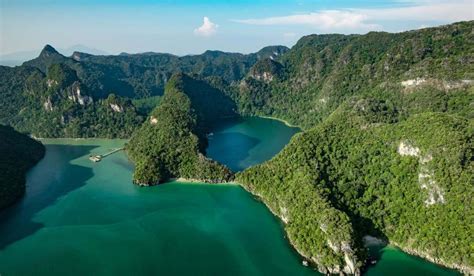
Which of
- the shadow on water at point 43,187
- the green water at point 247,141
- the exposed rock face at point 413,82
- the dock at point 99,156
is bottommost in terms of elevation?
the green water at point 247,141

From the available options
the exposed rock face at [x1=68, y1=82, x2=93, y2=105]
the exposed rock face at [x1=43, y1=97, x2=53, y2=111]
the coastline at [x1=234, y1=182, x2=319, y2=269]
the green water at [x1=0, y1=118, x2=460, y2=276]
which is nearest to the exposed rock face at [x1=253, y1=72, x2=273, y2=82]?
the exposed rock face at [x1=68, y1=82, x2=93, y2=105]

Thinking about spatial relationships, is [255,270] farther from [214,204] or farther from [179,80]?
[179,80]

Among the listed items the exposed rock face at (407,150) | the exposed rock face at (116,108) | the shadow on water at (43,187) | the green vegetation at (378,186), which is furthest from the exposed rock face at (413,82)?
the exposed rock face at (116,108)

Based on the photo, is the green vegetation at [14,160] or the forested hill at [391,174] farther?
the green vegetation at [14,160]

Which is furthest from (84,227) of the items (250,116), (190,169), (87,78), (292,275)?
(87,78)

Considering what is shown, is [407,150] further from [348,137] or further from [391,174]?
[348,137]

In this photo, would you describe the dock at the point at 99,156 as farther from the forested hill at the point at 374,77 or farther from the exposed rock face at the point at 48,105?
the forested hill at the point at 374,77

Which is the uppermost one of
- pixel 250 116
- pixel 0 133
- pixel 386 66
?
pixel 386 66
